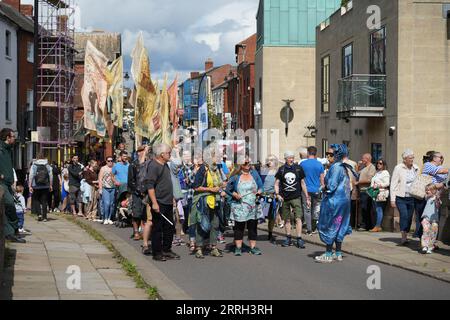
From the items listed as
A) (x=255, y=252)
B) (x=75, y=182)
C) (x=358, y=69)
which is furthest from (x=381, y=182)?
(x=75, y=182)

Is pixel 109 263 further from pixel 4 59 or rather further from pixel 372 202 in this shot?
pixel 4 59

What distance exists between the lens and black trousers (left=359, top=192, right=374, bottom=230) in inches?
682

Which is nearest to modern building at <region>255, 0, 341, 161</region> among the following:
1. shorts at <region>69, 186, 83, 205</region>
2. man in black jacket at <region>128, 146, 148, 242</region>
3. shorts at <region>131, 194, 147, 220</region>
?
shorts at <region>69, 186, 83, 205</region>

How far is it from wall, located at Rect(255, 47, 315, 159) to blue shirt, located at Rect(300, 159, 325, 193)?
1114 inches

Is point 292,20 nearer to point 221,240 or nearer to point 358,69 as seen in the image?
point 358,69

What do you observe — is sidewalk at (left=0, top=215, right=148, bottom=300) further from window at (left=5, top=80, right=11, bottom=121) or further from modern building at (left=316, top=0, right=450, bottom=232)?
window at (left=5, top=80, right=11, bottom=121)

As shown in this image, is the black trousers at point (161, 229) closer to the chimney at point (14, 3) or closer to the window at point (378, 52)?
the window at point (378, 52)

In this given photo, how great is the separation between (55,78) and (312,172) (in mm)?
32869

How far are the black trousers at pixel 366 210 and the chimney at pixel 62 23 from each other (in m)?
33.3

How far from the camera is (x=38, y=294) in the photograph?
829cm

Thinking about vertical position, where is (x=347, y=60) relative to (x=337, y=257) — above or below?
above

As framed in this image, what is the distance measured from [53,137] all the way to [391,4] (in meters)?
29.5

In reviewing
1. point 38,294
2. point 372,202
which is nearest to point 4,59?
point 372,202

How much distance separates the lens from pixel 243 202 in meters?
12.9
